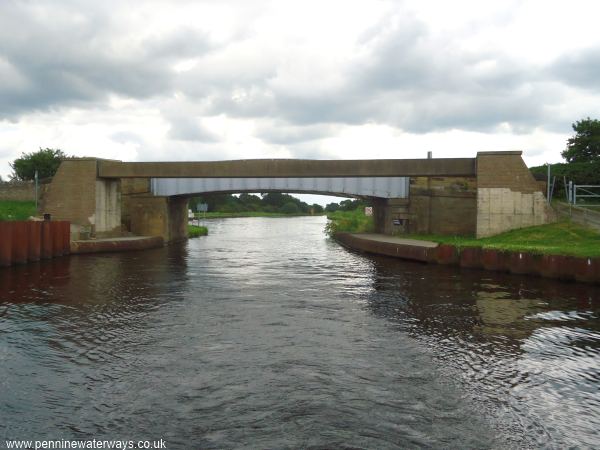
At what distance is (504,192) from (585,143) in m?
18.6

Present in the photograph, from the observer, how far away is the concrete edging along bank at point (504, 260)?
21.9m

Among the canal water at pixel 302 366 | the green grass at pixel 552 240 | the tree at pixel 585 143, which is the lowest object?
the canal water at pixel 302 366

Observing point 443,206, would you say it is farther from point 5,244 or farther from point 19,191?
point 19,191

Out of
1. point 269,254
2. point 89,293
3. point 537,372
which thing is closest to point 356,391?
point 537,372

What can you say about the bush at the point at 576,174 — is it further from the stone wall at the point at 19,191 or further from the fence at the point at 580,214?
the stone wall at the point at 19,191

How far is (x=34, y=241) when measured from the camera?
96.6ft

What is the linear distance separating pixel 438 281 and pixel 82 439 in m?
18.2

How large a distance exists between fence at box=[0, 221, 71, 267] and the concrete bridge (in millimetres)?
4259

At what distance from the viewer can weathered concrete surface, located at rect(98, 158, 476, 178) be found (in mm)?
35469

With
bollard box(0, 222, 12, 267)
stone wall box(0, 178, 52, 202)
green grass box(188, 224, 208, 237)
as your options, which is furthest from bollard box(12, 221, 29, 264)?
green grass box(188, 224, 208, 237)

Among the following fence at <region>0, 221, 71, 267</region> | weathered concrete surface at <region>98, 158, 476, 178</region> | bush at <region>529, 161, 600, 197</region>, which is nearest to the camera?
fence at <region>0, 221, 71, 267</region>

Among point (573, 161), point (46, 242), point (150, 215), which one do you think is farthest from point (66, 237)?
point (573, 161)

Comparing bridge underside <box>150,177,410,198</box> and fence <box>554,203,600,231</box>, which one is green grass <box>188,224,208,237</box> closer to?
bridge underside <box>150,177,410,198</box>

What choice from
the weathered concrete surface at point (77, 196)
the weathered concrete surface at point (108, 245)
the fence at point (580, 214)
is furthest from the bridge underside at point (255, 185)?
the fence at point (580, 214)
